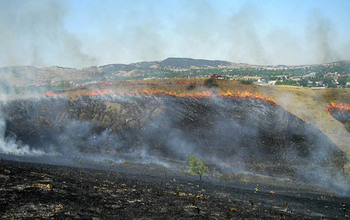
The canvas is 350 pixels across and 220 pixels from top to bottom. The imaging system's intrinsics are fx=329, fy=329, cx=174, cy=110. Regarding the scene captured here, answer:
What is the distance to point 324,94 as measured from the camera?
3725 inches

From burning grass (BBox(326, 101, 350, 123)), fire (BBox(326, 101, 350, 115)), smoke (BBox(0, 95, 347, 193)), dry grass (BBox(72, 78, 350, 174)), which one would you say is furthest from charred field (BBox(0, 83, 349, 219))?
fire (BBox(326, 101, 350, 115))

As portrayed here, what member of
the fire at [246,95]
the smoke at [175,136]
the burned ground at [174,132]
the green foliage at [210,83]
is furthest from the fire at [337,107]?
the green foliage at [210,83]

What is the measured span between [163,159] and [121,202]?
105ft

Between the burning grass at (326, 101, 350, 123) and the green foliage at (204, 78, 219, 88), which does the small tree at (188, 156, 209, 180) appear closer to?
the burning grass at (326, 101, 350, 123)

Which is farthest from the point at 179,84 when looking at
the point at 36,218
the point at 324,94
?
the point at 36,218

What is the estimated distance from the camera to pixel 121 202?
84.2 ft

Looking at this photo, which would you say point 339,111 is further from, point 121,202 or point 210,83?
point 121,202

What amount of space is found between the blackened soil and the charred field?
0.09 metres

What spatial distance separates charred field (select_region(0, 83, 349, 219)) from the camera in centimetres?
2552

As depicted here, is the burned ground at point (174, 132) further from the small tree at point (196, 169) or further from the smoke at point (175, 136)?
the small tree at point (196, 169)

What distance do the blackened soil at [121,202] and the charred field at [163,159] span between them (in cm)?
9

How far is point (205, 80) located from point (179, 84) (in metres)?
8.62

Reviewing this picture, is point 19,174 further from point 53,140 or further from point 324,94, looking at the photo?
point 324,94

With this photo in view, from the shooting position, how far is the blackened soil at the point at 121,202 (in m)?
21.3
